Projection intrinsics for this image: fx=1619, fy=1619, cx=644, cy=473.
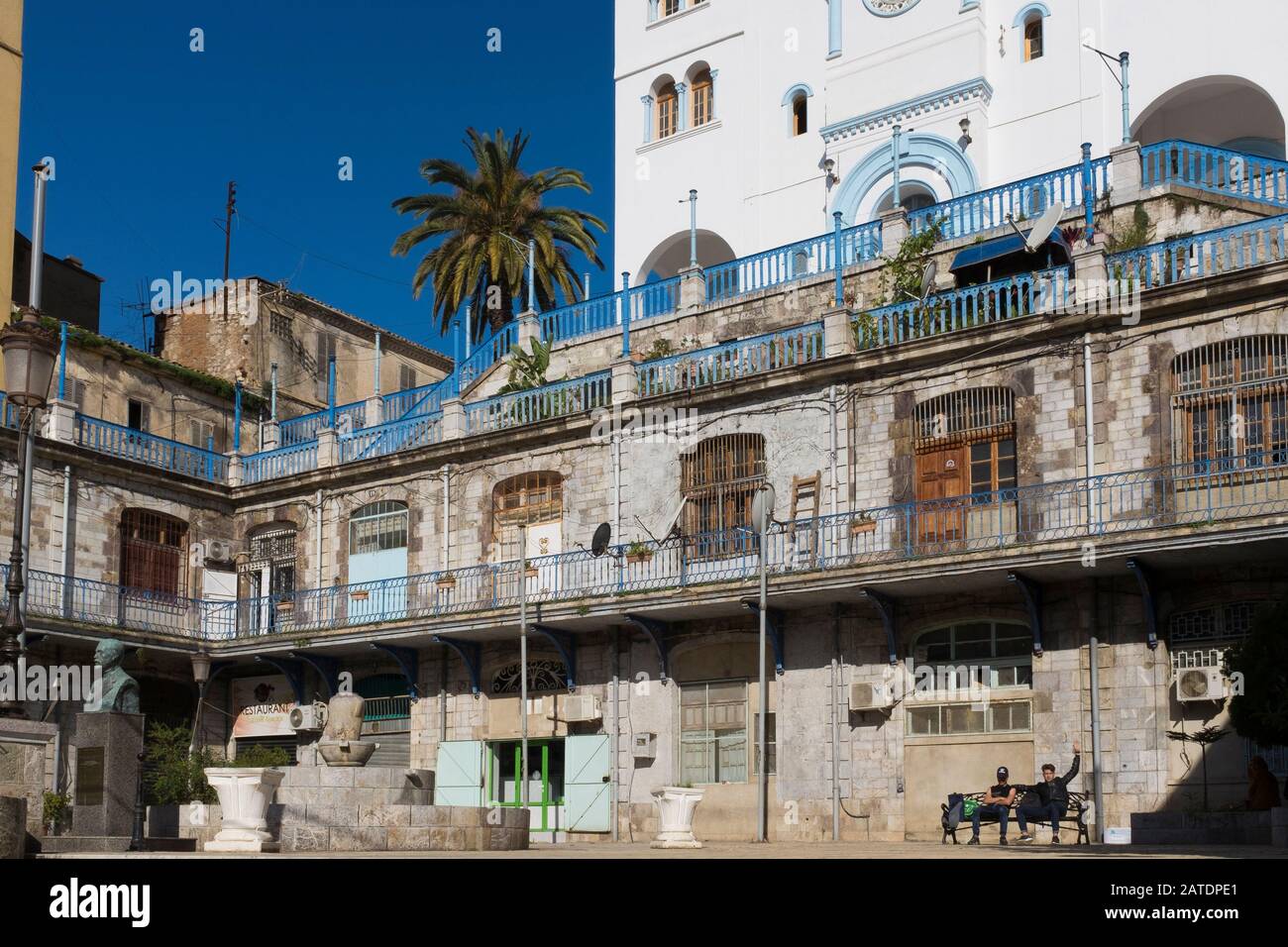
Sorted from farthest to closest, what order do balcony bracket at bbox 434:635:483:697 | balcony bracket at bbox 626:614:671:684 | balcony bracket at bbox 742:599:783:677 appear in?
balcony bracket at bbox 434:635:483:697 < balcony bracket at bbox 626:614:671:684 < balcony bracket at bbox 742:599:783:677

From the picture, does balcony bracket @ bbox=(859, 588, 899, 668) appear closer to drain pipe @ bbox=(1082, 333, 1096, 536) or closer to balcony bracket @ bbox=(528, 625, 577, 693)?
drain pipe @ bbox=(1082, 333, 1096, 536)

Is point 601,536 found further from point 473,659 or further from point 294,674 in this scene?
point 294,674

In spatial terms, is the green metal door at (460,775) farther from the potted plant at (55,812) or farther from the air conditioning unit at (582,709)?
the potted plant at (55,812)

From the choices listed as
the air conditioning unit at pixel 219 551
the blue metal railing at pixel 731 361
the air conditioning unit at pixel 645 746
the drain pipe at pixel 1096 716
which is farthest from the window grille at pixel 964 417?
the air conditioning unit at pixel 219 551

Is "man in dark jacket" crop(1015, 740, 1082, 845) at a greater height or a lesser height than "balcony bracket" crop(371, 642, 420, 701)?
lesser

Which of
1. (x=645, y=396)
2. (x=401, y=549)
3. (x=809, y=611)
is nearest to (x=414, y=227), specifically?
(x=401, y=549)

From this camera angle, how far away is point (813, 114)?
35125mm

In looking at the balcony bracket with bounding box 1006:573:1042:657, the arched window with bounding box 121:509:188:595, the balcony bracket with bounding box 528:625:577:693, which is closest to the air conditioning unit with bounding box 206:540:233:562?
the arched window with bounding box 121:509:188:595

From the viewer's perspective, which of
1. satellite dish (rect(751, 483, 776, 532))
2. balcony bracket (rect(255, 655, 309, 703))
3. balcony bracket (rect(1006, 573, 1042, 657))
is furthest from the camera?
balcony bracket (rect(255, 655, 309, 703))

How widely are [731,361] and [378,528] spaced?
8503 mm

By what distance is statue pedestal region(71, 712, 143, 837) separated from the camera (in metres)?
16.8

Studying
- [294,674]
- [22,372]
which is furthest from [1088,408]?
[294,674]

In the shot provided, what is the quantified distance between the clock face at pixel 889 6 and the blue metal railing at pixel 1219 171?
9442 millimetres

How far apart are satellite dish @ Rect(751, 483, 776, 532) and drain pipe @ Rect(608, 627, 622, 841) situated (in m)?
3.79
